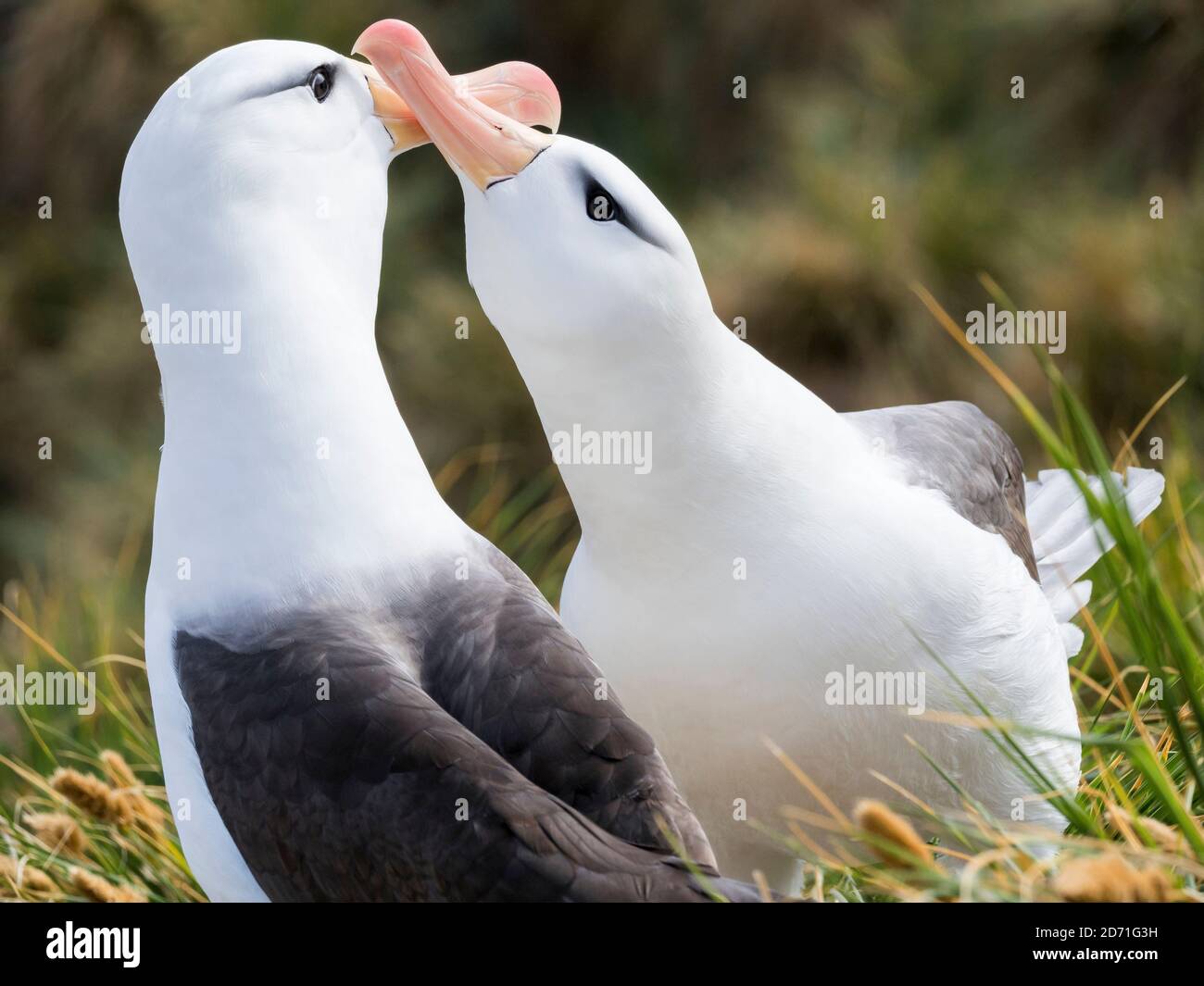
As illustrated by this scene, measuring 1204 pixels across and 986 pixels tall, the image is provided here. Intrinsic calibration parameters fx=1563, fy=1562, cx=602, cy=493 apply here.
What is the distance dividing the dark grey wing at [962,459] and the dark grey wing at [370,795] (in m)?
1.10

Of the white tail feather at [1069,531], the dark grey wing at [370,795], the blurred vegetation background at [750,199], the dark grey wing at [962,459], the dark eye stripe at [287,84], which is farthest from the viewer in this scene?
the blurred vegetation background at [750,199]

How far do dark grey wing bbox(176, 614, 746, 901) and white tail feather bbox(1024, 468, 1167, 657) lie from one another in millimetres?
1547

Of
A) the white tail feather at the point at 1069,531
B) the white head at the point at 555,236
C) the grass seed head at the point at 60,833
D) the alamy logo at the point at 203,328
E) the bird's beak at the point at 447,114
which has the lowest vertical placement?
the grass seed head at the point at 60,833

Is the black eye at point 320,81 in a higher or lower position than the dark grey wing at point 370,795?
higher

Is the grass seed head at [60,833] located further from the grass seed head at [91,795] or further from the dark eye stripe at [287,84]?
the dark eye stripe at [287,84]

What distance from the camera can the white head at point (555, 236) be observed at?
2.41 m

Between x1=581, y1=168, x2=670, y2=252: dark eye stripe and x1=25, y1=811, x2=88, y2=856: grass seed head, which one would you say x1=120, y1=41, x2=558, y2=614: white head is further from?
x1=25, y1=811, x2=88, y2=856: grass seed head

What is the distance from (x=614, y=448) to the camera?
2.48 metres
